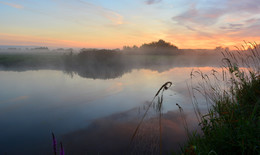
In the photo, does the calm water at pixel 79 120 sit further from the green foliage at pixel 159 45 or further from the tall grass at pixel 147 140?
the green foliage at pixel 159 45

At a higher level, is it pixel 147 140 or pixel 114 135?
pixel 147 140

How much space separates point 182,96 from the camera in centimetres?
1070

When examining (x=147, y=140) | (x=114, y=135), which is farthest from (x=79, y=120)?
(x=147, y=140)

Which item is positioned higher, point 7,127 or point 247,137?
point 247,137

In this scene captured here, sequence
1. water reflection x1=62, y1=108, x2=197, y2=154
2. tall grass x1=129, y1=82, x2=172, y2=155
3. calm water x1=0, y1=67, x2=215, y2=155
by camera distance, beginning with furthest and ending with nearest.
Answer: calm water x1=0, y1=67, x2=215, y2=155 < water reflection x1=62, y1=108, x2=197, y2=154 < tall grass x1=129, y1=82, x2=172, y2=155

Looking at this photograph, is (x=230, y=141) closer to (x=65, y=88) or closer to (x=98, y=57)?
(x=65, y=88)

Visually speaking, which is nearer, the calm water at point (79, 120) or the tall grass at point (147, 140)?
the tall grass at point (147, 140)

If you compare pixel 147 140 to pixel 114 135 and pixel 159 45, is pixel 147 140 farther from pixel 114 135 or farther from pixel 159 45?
pixel 159 45

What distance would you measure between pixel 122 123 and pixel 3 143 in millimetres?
4395

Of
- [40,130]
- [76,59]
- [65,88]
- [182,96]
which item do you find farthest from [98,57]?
[40,130]

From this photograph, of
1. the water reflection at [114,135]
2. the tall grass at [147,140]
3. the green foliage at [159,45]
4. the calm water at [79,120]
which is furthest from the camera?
the green foliage at [159,45]

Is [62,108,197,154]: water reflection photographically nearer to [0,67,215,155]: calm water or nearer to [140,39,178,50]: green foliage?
[0,67,215,155]: calm water

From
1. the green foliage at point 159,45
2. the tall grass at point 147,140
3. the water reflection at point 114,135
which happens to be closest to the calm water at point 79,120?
the water reflection at point 114,135

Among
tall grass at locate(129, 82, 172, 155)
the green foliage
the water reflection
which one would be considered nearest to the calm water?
the water reflection
